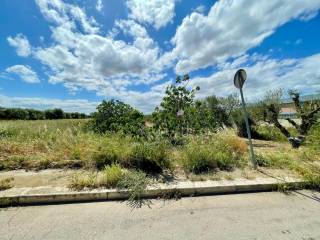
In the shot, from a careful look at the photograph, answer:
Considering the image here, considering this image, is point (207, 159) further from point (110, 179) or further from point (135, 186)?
point (110, 179)

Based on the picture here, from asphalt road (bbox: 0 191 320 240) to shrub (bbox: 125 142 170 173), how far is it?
124 centimetres

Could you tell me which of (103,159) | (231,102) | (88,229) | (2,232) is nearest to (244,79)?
(103,159)

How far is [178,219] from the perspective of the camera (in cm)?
264

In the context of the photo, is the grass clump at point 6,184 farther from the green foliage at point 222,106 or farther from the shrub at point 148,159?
the green foliage at point 222,106

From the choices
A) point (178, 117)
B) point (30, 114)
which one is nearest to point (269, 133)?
point (178, 117)

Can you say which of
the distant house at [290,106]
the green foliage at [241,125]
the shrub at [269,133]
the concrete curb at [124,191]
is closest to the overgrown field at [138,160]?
the concrete curb at [124,191]

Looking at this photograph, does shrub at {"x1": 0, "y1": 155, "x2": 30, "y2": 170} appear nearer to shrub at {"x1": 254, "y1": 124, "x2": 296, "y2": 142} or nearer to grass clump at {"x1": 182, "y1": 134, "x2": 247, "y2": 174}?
grass clump at {"x1": 182, "y1": 134, "x2": 247, "y2": 174}

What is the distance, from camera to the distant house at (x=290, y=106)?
11.4 meters

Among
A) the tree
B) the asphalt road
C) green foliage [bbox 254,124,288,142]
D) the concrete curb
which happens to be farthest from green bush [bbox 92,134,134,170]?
green foliage [bbox 254,124,288,142]

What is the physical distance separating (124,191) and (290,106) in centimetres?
1434

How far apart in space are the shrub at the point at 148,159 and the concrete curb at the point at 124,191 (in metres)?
0.85

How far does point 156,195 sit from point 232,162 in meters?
2.35

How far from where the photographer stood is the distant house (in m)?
11.4

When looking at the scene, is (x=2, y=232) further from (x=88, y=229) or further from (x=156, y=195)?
(x=156, y=195)
